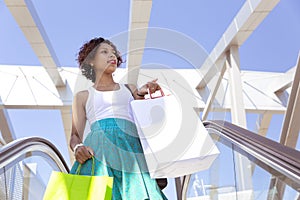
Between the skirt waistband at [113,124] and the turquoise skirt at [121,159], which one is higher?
the skirt waistband at [113,124]

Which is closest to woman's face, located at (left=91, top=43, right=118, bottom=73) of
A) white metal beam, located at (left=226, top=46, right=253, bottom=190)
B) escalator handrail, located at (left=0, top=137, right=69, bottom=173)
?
escalator handrail, located at (left=0, top=137, right=69, bottom=173)

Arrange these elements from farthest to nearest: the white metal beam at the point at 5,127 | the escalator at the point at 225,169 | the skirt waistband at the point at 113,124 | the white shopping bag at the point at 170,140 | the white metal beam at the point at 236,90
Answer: the white metal beam at the point at 5,127 → the white metal beam at the point at 236,90 → the skirt waistband at the point at 113,124 → the white shopping bag at the point at 170,140 → the escalator at the point at 225,169

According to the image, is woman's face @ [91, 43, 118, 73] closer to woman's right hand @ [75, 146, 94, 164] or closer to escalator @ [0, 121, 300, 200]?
woman's right hand @ [75, 146, 94, 164]

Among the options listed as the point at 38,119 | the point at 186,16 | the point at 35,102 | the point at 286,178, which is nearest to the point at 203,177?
the point at 286,178

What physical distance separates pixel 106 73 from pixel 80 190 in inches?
31.0

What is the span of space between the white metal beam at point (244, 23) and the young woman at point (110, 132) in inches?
137

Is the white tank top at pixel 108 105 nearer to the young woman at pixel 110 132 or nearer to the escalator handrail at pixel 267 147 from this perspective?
the young woman at pixel 110 132

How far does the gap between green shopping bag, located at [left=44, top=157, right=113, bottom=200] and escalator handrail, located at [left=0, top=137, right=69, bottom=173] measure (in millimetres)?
361

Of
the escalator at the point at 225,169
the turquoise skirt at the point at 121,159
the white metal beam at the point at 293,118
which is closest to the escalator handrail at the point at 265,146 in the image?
the escalator at the point at 225,169

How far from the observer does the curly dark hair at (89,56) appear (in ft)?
8.43

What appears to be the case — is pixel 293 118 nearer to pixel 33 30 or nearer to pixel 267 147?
pixel 33 30

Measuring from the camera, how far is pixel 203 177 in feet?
11.5

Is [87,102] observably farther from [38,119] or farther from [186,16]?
[38,119]

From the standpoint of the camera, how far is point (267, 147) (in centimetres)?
210
